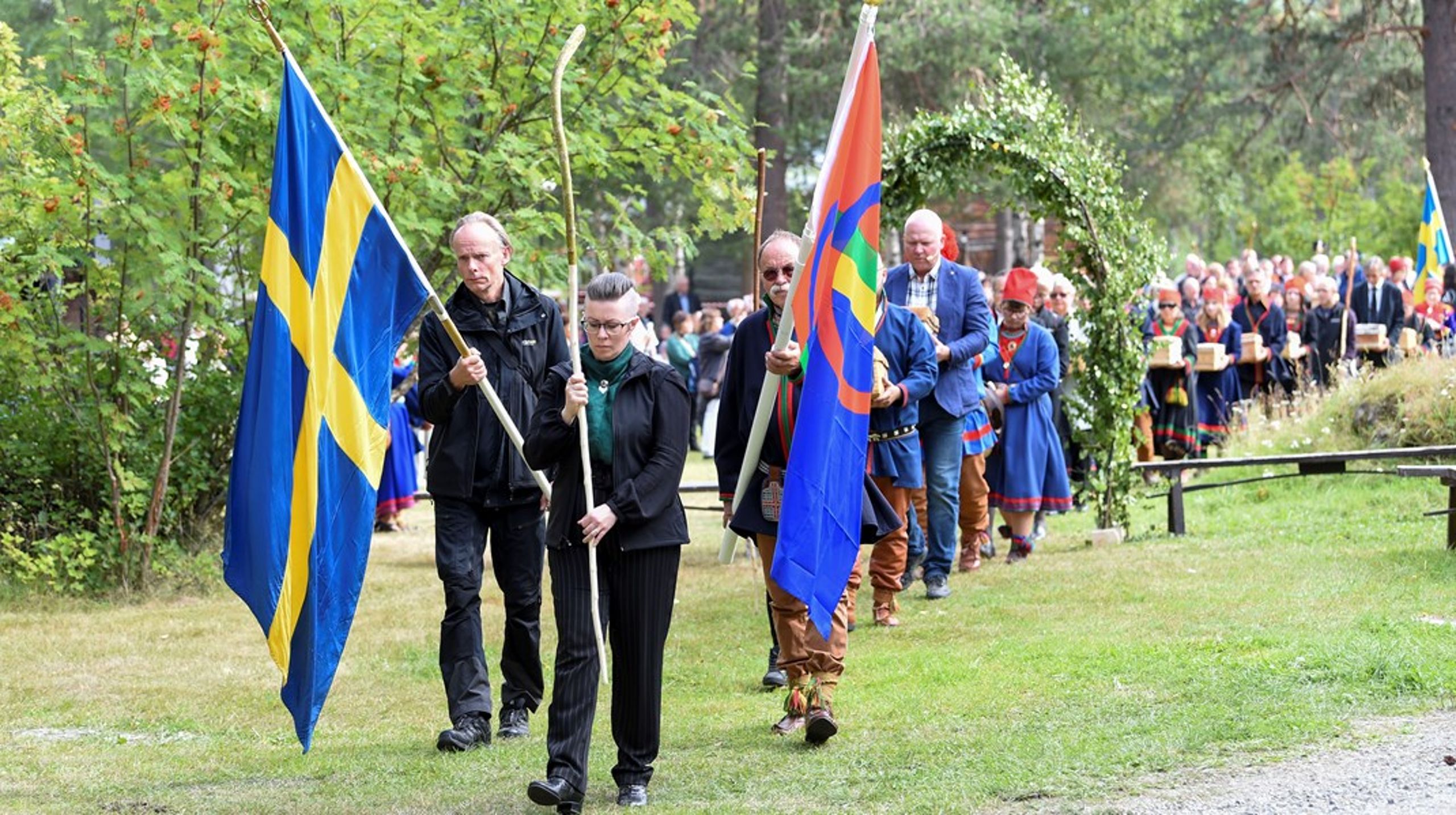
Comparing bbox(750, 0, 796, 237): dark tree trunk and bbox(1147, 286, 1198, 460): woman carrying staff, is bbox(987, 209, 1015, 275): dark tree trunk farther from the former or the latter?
bbox(1147, 286, 1198, 460): woman carrying staff

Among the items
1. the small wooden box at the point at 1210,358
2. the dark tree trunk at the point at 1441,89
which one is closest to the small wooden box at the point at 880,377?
the small wooden box at the point at 1210,358

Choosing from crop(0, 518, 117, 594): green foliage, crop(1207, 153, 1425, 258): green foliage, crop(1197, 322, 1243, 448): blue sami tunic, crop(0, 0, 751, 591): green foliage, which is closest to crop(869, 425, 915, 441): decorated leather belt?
crop(0, 0, 751, 591): green foliage

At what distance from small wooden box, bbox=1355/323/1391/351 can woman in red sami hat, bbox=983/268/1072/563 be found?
8323mm

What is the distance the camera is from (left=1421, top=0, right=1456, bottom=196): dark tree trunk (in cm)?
2666

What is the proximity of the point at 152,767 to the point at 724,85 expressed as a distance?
2444cm

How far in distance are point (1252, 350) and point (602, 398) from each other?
15.7 meters

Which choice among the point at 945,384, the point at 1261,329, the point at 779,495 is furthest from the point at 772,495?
the point at 1261,329

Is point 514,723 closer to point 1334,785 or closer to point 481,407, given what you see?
point 481,407

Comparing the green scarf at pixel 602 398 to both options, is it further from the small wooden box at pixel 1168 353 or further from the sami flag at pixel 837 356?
the small wooden box at pixel 1168 353

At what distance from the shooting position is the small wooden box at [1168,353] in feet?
62.4

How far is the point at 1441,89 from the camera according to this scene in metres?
26.9

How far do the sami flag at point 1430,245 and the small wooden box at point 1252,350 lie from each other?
2.11m

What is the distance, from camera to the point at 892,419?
32.5 feet

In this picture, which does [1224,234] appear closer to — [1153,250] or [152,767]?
[1153,250]
